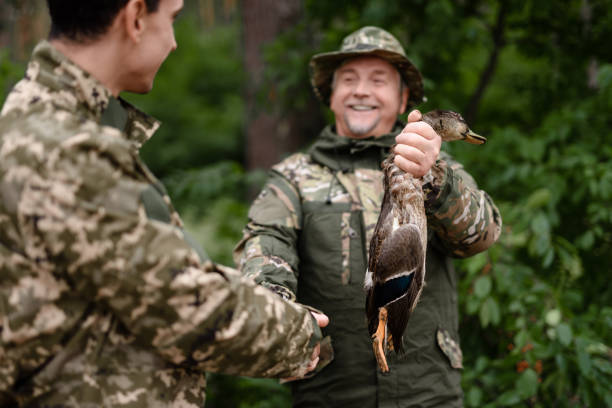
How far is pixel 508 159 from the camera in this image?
15.5 ft

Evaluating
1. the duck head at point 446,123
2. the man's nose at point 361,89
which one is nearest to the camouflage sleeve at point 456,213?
the duck head at point 446,123

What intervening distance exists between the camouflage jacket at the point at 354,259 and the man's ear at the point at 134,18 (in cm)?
123

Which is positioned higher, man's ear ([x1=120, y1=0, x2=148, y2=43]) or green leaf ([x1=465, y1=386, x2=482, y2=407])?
man's ear ([x1=120, y1=0, x2=148, y2=43])

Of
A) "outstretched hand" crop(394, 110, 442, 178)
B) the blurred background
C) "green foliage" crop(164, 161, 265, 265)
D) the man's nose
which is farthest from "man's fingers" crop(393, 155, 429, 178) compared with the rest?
"green foliage" crop(164, 161, 265, 265)

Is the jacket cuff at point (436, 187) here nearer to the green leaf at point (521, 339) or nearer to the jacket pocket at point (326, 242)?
the jacket pocket at point (326, 242)

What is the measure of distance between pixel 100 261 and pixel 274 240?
1.39 metres

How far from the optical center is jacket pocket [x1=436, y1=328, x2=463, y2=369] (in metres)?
2.78

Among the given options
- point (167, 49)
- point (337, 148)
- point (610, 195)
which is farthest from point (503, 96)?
point (167, 49)

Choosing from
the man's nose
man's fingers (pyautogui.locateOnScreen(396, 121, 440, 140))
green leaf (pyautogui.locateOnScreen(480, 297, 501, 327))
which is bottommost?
green leaf (pyautogui.locateOnScreen(480, 297, 501, 327))

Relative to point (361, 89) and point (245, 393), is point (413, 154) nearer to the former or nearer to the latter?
point (361, 89)

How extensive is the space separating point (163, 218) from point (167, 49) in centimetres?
54

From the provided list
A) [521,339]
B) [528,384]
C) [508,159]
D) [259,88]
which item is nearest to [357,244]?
[521,339]

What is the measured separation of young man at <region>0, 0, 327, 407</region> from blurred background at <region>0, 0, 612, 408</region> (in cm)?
254

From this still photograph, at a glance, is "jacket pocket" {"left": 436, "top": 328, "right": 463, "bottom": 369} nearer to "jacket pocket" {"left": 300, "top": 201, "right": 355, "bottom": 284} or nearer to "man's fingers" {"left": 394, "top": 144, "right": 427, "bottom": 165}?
"jacket pocket" {"left": 300, "top": 201, "right": 355, "bottom": 284}
